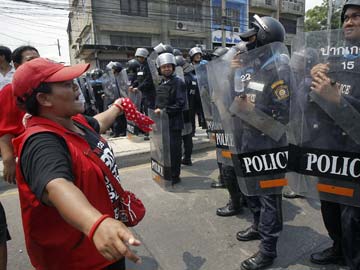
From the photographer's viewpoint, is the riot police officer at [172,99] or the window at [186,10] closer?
the riot police officer at [172,99]

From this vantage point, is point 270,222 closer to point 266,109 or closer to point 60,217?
point 266,109

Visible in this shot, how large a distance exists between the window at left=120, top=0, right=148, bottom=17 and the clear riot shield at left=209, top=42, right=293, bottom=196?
22.2 metres

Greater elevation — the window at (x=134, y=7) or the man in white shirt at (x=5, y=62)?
the window at (x=134, y=7)

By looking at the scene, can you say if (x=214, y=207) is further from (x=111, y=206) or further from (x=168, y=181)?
(x=111, y=206)

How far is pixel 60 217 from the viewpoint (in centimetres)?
134

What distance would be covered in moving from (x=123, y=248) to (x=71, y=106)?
2.55 feet

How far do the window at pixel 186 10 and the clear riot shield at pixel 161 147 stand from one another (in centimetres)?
2195

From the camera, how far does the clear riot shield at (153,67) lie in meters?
5.65

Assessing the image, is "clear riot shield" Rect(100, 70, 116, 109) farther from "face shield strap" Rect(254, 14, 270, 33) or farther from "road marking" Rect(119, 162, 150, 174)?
"face shield strap" Rect(254, 14, 270, 33)

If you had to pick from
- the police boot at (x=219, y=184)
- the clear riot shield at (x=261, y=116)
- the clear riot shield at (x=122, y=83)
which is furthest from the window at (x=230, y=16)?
the clear riot shield at (x=261, y=116)

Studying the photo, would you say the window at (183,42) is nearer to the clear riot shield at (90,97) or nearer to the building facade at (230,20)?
the building facade at (230,20)

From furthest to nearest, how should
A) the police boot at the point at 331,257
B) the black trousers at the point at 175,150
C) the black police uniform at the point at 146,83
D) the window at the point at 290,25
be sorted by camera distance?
1. the window at the point at 290,25
2. the black police uniform at the point at 146,83
3. the black trousers at the point at 175,150
4. the police boot at the point at 331,257

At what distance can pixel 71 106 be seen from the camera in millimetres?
1389

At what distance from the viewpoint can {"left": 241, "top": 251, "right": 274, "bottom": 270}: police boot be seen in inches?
92.4
